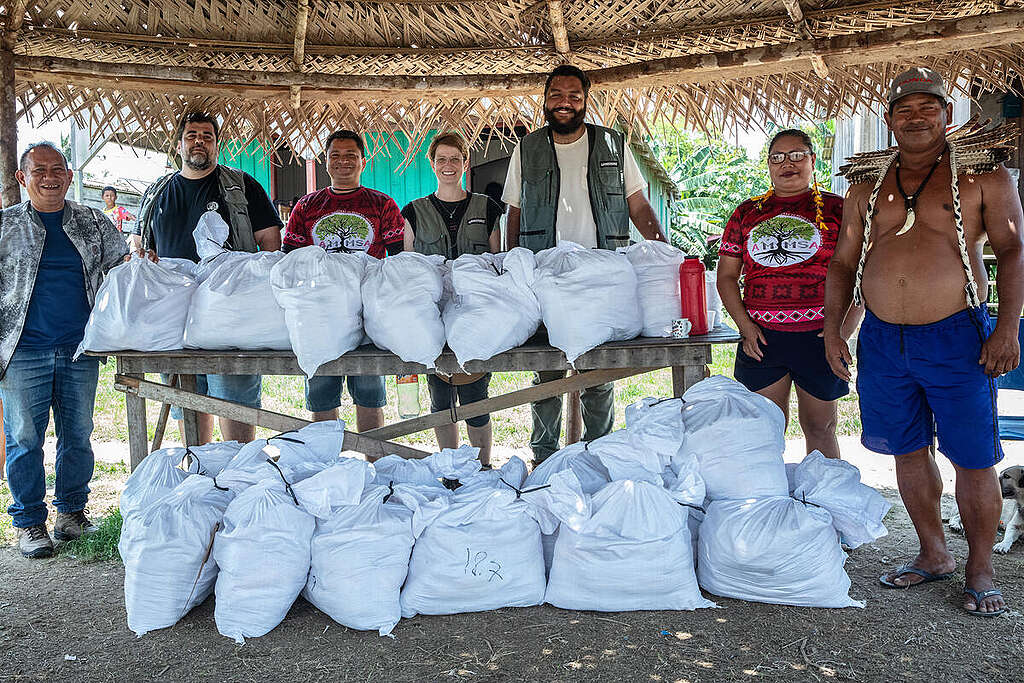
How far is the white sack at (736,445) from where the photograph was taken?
2.94 meters

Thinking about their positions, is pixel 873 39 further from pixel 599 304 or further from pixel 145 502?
pixel 145 502

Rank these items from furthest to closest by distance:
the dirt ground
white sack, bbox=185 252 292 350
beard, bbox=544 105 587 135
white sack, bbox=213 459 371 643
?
beard, bbox=544 105 587 135 < white sack, bbox=185 252 292 350 < white sack, bbox=213 459 371 643 < the dirt ground

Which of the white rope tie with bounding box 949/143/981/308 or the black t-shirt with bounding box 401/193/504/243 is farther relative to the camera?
the black t-shirt with bounding box 401/193/504/243

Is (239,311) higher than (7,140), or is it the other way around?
(7,140)

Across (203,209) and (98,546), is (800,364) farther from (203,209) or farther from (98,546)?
(98,546)

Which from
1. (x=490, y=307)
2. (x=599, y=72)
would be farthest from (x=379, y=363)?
(x=599, y=72)

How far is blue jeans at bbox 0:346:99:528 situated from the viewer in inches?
143

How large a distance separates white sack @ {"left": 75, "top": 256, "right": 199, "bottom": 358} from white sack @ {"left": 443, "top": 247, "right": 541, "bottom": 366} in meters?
1.10

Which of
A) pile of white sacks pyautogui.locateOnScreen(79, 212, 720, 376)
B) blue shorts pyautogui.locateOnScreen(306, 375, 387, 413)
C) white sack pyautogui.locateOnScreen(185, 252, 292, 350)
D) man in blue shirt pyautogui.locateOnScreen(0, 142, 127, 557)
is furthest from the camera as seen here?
blue shorts pyautogui.locateOnScreen(306, 375, 387, 413)

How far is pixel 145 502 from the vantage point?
290 cm

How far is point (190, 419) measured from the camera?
386cm

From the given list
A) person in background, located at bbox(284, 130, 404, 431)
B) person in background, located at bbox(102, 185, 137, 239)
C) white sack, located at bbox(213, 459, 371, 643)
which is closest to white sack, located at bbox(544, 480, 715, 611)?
white sack, located at bbox(213, 459, 371, 643)

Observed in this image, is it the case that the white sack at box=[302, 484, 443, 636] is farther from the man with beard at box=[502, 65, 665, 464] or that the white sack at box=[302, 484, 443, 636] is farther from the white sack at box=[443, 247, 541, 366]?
the man with beard at box=[502, 65, 665, 464]

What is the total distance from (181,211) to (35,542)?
1.71 metres
